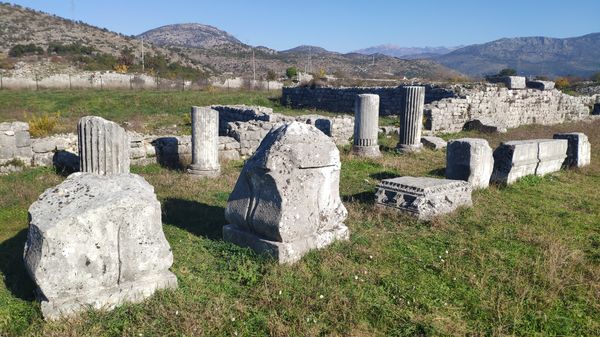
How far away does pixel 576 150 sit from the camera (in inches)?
424

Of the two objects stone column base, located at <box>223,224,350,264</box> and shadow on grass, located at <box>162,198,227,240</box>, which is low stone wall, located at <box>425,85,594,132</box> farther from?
stone column base, located at <box>223,224,350,264</box>

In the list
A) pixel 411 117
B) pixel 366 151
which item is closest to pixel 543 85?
pixel 411 117

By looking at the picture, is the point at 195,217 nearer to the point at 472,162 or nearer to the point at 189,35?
the point at 472,162

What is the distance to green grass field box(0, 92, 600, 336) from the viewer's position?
13.0ft

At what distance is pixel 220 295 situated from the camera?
4430 millimetres

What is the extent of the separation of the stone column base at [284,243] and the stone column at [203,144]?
14.1 ft

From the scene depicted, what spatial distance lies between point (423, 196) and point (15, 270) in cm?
530

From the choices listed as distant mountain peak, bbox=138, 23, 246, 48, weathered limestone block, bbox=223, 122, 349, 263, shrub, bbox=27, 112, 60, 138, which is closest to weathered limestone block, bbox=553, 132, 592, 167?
weathered limestone block, bbox=223, 122, 349, 263

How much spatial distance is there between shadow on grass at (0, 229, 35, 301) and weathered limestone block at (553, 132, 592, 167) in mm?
11107

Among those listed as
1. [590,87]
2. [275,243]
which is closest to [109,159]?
[275,243]

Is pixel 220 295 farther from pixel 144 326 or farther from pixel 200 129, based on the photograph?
pixel 200 129

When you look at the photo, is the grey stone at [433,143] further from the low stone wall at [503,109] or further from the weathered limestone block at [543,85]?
the weathered limestone block at [543,85]

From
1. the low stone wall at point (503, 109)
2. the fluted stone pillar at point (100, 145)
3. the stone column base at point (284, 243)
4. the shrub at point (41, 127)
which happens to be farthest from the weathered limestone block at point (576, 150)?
the shrub at point (41, 127)

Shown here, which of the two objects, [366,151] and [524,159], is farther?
[366,151]
